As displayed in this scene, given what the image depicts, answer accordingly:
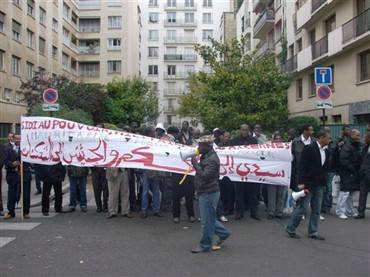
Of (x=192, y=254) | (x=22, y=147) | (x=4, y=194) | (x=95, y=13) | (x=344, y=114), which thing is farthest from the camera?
(x=95, y=13)

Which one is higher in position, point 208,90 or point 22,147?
point 208,90

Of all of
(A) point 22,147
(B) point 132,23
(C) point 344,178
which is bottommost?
(C) point 344,178

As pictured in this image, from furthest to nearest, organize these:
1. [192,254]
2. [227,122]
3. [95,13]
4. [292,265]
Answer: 1. [95,13]
2. [227,122]
3. [192,254]
4. [292,265]

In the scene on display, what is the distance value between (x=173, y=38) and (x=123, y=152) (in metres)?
67.1

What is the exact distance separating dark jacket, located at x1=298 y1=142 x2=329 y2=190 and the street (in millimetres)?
1002

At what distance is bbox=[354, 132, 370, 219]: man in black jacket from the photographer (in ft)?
28.7

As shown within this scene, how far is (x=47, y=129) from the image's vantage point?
884cm

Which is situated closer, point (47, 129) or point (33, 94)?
point (47, 129)

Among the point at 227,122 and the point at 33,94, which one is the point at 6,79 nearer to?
the point at 33,94

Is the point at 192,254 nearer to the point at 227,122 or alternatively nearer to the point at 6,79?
the point at 227,122

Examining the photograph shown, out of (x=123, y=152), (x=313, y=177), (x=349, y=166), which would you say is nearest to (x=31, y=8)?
(x=123, y=152)

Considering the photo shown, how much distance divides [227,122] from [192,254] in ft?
49.0

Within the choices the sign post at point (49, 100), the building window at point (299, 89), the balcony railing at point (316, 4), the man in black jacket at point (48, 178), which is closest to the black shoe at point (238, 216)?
the man in black jacket at point (48, 178)

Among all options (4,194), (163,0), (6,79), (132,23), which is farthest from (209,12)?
(4,194)
